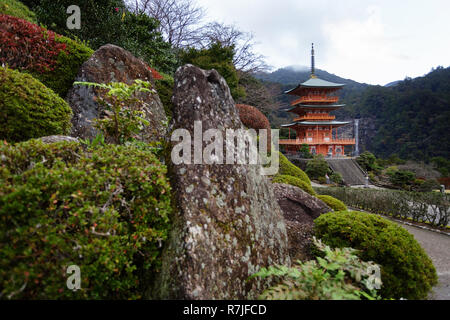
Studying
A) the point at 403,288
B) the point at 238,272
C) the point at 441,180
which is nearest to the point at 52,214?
the point at 238,272

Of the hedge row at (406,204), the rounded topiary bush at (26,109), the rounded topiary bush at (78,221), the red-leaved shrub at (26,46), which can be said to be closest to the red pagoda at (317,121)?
the hedge row at (406,204)

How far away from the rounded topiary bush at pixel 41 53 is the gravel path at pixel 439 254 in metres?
6.89

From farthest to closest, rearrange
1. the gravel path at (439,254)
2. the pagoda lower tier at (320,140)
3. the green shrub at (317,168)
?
the pagoda lower tier at (320,140)
the green shrub at (317,168)
the gravel path at (439,254)

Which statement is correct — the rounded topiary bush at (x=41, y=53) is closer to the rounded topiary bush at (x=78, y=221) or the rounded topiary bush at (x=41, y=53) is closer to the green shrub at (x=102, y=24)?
the green shrub at (x=102, y=24)

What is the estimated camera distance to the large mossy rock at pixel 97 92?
13.0 ft

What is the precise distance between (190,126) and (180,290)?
1.44 metres

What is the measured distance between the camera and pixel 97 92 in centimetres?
392

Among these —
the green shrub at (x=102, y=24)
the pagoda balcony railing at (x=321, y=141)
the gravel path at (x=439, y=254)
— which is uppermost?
the green shrub at (x=102, y=24)

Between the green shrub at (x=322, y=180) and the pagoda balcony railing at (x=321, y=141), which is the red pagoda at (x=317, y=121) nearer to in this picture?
the pagoda balcony railing at (x=321, y=141)

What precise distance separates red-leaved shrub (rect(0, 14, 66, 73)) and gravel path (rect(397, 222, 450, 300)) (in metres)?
7.16

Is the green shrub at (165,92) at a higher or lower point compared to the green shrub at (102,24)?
lower

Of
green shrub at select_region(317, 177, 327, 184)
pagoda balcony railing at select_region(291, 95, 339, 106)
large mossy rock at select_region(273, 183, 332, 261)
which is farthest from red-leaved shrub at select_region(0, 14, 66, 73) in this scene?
pagoda balcony railing at select_region(291, 95, 339, 106)

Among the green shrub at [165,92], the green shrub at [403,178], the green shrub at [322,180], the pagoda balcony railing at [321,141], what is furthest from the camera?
the pagoda balcony railing at [321,141]

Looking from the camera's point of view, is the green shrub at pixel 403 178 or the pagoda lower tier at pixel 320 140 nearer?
the green shrub at pixel 403 178
